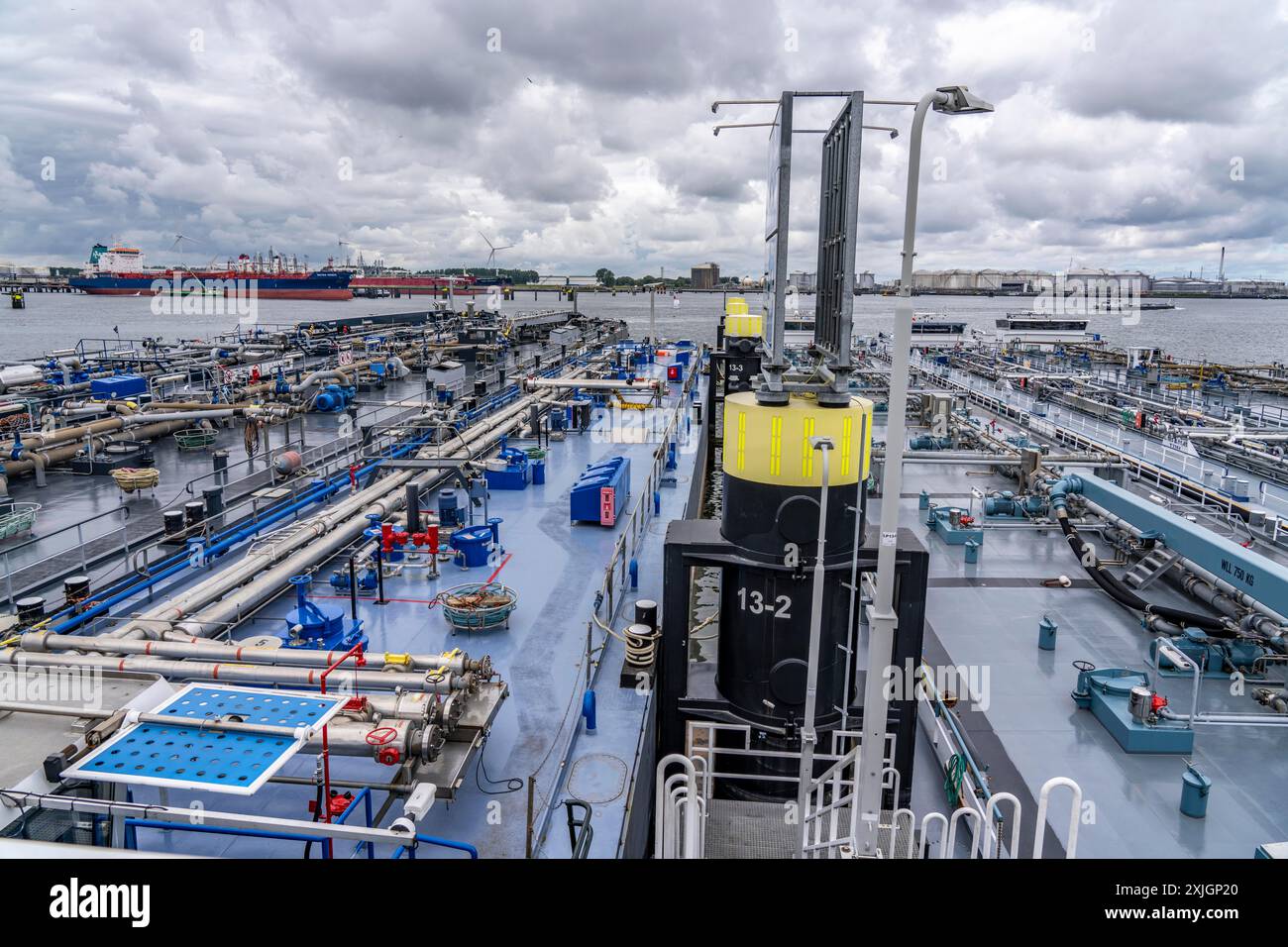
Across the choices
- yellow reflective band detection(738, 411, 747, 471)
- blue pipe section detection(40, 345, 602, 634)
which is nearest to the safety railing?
blue pipe section detection(40, 345, 602, 634)

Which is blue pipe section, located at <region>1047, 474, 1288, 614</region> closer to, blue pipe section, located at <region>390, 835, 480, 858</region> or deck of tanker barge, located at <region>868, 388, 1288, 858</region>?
deck of tanker barge, located at <region>868, 388, 1288, 858</region>

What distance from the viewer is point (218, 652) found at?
952cm

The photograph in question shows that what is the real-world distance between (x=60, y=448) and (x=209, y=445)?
4994mm

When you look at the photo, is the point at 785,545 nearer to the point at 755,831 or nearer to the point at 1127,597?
the point at 755,831

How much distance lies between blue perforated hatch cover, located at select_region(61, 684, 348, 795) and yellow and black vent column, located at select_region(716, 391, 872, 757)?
4445mm

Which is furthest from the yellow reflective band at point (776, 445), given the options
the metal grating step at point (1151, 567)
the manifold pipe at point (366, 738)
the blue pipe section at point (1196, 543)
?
the metal grating step at point (1151, 567)

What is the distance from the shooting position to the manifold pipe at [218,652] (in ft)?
29.9

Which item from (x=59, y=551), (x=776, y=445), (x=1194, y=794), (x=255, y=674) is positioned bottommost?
(x=1194, y=794)

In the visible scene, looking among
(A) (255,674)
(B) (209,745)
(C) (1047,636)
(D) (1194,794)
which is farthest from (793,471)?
(C) (1047,636)

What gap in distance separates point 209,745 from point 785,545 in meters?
5.83

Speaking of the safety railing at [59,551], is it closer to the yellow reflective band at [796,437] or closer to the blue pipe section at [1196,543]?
the yellow reflective band at [796,437]

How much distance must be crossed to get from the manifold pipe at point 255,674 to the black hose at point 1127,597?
15205 mm

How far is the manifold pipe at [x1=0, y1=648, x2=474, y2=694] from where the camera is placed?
28.2 ft

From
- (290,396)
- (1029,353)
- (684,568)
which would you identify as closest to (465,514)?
(684,568)
